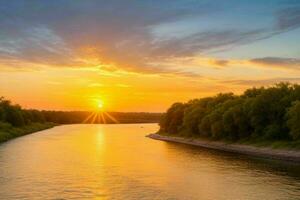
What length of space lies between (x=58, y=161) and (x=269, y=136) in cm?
4367

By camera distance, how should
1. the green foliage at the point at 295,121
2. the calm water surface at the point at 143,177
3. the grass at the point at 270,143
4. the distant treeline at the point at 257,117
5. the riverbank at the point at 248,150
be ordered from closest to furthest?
the calm water surface at the point at 143,177 < the riverbank at the point at 248,150 < the green foliage at the point at 295,121 < the grass at the point at 270,143 < the distant treeline at the point at 257,117

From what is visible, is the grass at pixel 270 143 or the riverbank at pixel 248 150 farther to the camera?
the grass at pixel 270 143

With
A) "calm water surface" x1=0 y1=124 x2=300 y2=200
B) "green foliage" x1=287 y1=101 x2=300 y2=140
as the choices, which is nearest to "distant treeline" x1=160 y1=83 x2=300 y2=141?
"green foliage" x1=287 y1=101 x2=300 y2=140

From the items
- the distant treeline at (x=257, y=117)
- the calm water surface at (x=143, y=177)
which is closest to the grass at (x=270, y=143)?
the distant treeline at (x=257, y=117)

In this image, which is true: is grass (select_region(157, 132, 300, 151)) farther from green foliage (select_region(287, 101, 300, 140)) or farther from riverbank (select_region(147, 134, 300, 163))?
green foliage (select_region(287, 101, 300, 140))

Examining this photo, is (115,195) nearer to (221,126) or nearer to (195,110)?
(221,126)

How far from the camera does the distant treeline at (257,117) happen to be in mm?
93469

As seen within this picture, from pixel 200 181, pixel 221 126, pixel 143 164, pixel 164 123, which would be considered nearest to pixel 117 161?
pixel 143 164

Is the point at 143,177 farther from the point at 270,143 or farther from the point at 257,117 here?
the point at 257,117

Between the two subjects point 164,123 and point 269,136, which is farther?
point 164,123

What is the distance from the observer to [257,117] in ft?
331

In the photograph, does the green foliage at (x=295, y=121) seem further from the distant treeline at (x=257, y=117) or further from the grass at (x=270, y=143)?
the grass at (x=270, y=143)

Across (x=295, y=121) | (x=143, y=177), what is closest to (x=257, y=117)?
(x=295, y=121)

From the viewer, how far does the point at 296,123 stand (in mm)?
84312
